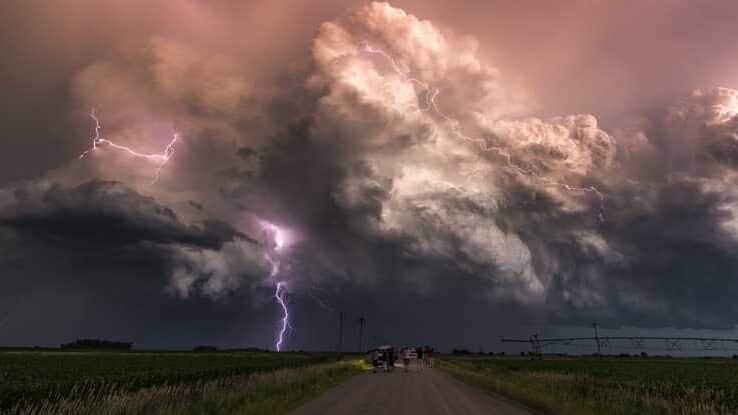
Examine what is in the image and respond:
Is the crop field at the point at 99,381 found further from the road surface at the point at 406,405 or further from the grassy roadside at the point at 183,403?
the road surface at the point at 406,405

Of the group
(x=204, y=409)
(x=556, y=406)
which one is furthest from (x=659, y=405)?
(x=204, y=409)

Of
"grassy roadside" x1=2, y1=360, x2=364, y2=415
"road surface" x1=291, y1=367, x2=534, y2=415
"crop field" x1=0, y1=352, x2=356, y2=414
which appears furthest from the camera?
"road surface" x1=291, y1=367, x2=534, y2=415

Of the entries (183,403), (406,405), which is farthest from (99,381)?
(406,405)

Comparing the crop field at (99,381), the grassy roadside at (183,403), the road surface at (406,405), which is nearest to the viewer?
the grassy roadside at (183,403)

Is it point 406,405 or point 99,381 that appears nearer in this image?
point 406,405

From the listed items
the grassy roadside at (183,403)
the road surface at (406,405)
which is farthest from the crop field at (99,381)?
the road surface at (406,405)

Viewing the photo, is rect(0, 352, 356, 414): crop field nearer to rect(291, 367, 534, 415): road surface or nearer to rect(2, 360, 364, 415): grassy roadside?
rect(2, 360, 364, 415): grassy roadside

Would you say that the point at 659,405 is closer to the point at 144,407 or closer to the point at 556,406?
the point at 556,406

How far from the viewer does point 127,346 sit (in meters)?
200

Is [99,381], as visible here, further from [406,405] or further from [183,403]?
[406,405]

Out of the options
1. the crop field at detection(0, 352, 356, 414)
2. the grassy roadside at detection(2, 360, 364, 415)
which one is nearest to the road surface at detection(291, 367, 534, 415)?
the grassy roadside at detection(2, 360, 364, 415)

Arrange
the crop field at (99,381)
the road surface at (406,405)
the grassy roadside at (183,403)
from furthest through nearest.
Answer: the road surface at (406,405)
the crop field at (99,381)
the grassy roadside at (183,403)

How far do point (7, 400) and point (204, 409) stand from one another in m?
5.70

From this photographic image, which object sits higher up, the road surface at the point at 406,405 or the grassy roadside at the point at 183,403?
the grassy roadside at the point at 183,403
